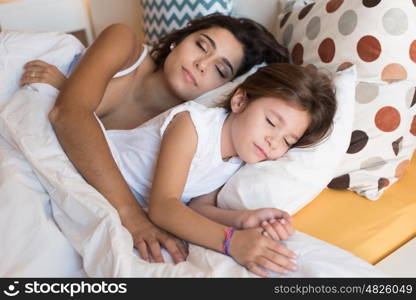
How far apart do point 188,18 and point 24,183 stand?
3.46 feet

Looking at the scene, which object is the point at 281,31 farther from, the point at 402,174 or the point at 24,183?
the point at 24,183

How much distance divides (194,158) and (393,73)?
1.88 ft

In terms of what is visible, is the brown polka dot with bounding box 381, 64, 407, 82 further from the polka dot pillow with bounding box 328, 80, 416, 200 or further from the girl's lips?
the girl's lips

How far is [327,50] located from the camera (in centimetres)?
130

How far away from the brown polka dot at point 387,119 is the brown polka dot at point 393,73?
0.26 feet

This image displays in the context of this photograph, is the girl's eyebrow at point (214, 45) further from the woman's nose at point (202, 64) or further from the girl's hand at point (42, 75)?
the girl's hand at point (42, 75)

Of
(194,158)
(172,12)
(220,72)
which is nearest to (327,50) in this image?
(220,72)

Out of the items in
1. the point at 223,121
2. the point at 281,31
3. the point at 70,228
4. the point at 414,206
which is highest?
the point at 281,31

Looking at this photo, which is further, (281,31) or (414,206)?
(281,31)

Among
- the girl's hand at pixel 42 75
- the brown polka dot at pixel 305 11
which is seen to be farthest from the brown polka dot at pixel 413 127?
the girl's hand at pixel 42 75

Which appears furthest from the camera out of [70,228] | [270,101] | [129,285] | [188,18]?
[188,18]

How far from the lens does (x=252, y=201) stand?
105 cm

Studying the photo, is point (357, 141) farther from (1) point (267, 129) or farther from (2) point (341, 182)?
(1) point (267, 129)

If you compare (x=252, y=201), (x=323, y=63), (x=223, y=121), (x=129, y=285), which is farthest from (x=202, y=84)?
(x=129, y=285)
